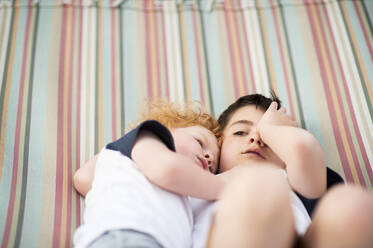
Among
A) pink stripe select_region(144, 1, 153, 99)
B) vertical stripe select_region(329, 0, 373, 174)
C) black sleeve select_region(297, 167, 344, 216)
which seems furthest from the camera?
pink stripe select_region(144, 1, 153, 99)

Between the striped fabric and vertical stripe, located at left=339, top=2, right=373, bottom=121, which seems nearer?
the striped fabric

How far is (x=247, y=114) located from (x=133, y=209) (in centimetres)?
56

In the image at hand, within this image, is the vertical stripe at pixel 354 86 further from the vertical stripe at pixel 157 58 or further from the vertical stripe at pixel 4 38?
the vertical stripe at pixel 4 38

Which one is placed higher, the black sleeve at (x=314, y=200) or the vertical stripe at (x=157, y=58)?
the vertical stripe at (x=157, y=58)

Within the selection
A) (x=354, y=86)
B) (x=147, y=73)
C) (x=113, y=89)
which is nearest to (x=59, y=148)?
A: (x=113, y=89)

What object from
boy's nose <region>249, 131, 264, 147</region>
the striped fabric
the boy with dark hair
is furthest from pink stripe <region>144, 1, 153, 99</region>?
the boy with dark hair

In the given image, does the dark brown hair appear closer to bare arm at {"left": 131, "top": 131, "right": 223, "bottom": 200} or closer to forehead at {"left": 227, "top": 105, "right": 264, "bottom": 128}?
forehead at {"left": 227, "top": 105, "right": 264, "bottom": 128}

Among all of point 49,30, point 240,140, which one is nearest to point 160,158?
point 240,140

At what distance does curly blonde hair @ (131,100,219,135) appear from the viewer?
129 cm

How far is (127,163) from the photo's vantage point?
1.01 meters

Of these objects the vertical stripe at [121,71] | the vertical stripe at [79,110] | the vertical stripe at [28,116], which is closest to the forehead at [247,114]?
the vertical stripe at [121,71]

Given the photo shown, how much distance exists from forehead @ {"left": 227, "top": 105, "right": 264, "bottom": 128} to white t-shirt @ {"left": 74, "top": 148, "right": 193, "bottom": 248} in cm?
41

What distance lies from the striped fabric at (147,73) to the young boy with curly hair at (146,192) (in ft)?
0.97

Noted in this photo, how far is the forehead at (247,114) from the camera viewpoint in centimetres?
132
